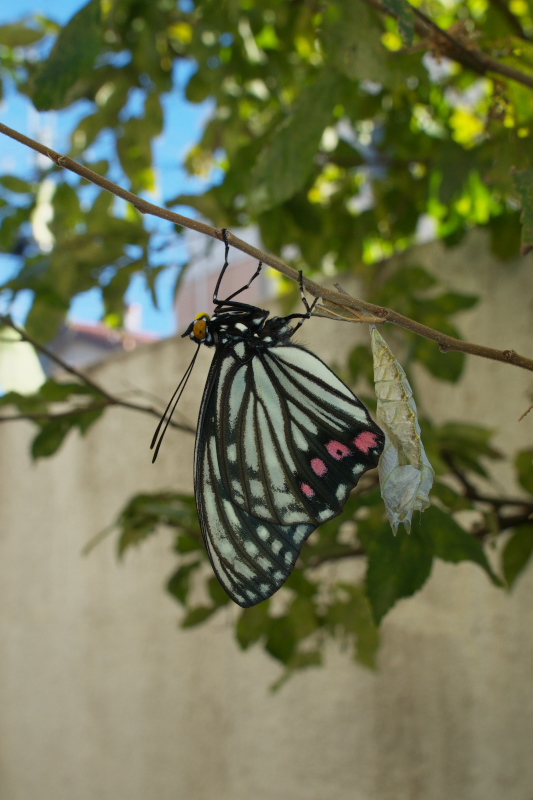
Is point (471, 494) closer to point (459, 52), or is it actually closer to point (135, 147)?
point (459, 52)

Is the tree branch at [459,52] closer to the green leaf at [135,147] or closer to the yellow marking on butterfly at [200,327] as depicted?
the yellow marking on butterfly at [200,327]

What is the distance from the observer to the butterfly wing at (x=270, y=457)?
0.74 m

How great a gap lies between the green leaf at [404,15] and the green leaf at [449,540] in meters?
0.54

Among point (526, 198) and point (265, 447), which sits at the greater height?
point (526, 198)

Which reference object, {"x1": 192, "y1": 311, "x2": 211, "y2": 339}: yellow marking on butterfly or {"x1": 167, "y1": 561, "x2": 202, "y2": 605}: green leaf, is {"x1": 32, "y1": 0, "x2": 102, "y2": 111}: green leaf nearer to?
{"x1": 192, "y1": 311, "x2": 211, "y2": 339}: yellow marking on butterfly

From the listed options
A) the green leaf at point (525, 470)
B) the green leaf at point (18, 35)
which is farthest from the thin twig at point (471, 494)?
the green leaf at point (18, 35)

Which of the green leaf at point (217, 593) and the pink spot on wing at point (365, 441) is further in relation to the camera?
the green leaf at point (217, 593)

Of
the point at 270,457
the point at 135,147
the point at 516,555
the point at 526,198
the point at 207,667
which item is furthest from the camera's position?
the point at 207,667

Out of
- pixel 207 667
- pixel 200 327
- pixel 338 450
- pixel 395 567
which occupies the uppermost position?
pixel 200 327

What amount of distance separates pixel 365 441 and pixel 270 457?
118mm

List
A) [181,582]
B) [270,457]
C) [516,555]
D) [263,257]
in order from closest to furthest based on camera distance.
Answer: [263,257]
[270,457]
[516,555]
[181,582]

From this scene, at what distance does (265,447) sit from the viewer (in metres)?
0.79

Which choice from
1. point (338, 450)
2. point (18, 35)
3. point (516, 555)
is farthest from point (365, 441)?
point (18, 35)

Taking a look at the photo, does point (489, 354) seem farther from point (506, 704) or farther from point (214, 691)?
point (214, 691)
